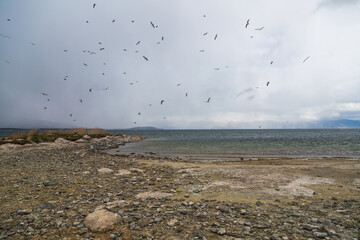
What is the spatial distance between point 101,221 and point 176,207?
2329 millimetres

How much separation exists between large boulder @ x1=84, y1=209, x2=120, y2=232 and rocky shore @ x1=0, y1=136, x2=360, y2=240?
0.02m

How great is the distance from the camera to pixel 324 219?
5340mm

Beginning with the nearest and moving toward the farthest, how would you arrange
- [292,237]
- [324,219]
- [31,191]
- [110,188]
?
[292,237]
[324,219]
[31,191]
[110,188]

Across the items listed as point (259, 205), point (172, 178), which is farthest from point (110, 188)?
→ point (259, 205)

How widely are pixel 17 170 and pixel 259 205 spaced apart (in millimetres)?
12995

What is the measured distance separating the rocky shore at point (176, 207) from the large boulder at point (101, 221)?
23 millimetres

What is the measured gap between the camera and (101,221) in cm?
476

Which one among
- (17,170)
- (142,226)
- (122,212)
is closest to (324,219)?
(142,226)

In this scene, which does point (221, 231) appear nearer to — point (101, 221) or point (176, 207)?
point (176, 207)

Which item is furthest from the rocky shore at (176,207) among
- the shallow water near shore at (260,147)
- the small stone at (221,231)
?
the shallow water near shore at (260,147)

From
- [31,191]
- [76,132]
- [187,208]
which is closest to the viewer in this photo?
[187,208]

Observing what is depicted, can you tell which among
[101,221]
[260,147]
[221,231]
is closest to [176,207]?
[221,231]

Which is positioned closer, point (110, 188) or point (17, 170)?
point (110, 188)

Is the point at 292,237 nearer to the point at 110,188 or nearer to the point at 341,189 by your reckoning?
the point at 341,189
